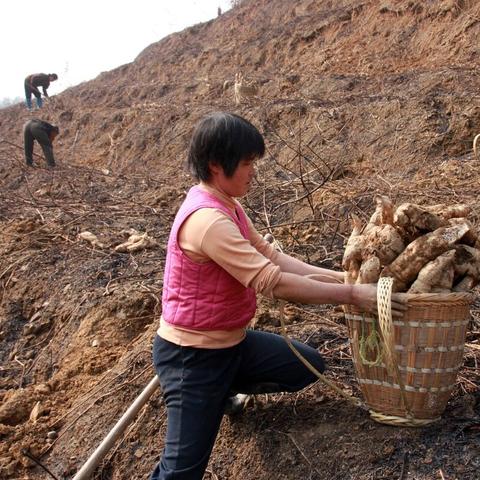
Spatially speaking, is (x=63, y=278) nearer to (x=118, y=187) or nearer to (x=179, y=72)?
(x=118, y=187)

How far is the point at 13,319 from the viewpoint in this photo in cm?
490

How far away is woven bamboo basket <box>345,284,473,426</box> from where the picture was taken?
6.62 feet

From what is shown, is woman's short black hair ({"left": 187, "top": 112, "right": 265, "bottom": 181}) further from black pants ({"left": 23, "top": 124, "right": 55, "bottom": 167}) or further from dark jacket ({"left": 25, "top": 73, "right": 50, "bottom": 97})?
dark jacket ({"left": 25, "top": 73, "right": 50, "bottom": 97})

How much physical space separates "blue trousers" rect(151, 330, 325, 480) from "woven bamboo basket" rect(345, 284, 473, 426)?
1.22 ft

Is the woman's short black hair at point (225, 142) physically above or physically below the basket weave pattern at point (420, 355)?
above

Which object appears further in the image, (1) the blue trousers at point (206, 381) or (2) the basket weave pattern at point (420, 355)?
(1) the blue trousers at point (206, 381)

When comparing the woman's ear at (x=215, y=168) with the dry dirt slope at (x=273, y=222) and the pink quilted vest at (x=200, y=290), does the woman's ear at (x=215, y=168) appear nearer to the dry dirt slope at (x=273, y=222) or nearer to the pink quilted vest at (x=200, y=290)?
the pink quilted vest at (x=200, y=290)

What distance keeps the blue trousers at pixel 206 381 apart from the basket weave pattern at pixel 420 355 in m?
0.37

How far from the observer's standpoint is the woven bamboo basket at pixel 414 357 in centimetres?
202

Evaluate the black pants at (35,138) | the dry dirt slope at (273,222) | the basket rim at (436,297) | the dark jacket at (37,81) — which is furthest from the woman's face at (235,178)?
the dark jacket at (37,81)

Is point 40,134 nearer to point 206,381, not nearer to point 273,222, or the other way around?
point 273,222

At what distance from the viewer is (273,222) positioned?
593 centimetres

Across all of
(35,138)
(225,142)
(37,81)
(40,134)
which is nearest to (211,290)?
(225,142)

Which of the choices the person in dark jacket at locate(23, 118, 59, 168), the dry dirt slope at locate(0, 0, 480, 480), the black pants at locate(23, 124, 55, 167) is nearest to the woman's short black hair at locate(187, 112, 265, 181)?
the dry dirt slope at locate(0, 0, 480, 480)
